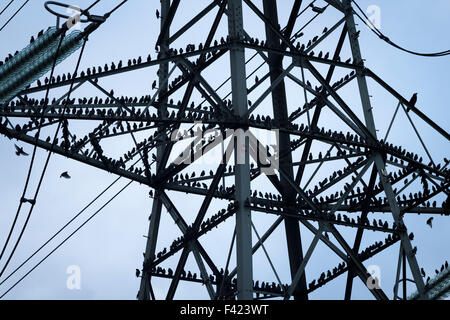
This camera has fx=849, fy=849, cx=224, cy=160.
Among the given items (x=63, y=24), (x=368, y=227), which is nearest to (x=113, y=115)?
(x=63, y=24)

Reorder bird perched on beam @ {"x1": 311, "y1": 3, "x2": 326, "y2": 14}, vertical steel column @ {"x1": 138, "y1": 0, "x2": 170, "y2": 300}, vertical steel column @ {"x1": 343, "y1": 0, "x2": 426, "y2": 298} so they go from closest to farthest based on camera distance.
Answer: vertical steel column @ {"x1": 343, "y1": 0, "x2": 426, "y2": 298} → vertical steel column @ {"x1": 138, "y1": 0, "x2": 170, "y2": 300} → bird perched on beam @ {"x1": 311, "y1": 3, "x2": 326, "y2": 14}

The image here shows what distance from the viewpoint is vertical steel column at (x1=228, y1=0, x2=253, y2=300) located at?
52.2 feet

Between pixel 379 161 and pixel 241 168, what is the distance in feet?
12.6

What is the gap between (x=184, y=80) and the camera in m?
20.8

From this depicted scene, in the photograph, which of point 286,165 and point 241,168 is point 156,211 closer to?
point 286,165

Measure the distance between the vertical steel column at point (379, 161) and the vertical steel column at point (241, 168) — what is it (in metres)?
3.48

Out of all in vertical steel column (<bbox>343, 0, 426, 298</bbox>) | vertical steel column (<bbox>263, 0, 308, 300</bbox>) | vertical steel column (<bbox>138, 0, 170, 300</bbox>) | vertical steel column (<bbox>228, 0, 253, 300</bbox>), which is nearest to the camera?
vertical steel column (<bbox>228, 0, 253, 300</bbox>)

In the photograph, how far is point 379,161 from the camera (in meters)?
19.1

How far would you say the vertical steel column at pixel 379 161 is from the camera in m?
18.0

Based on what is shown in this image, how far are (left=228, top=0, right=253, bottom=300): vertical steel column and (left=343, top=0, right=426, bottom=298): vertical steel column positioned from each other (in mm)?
3484

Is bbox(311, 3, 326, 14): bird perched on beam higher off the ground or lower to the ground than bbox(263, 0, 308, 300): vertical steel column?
higher

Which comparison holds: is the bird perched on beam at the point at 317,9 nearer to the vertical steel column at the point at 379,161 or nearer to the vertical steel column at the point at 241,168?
the vertical steel column at the point at 379,161

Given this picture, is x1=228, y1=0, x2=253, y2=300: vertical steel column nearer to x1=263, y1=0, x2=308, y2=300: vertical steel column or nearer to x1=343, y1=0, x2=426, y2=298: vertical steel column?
x1=263, y1=0, x2=308, y2=300: vertical steel column
